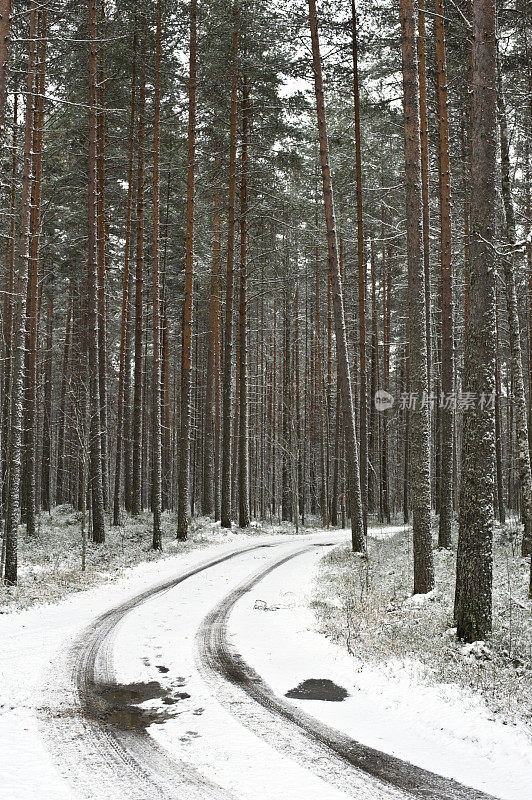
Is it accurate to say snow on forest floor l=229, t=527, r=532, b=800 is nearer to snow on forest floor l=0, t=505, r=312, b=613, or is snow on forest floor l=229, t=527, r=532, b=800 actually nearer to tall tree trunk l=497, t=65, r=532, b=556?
tall tree trunk l=497, t=65, r=532, b=556

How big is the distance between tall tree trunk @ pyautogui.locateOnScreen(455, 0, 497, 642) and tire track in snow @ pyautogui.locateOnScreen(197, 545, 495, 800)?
3091 millimetres

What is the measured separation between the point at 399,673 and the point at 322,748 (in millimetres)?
2145

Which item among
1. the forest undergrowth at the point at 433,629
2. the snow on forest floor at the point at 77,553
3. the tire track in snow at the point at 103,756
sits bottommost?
the snow on forest floor at the point at 77,553

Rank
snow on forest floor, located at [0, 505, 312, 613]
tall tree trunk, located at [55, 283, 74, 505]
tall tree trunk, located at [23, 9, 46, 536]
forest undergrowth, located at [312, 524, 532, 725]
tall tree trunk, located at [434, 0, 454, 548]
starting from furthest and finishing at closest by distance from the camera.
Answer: tall tree trunk, located at [55, 283, 74, 505], tall tree trunk, located at [23, 9, 46, 536], tall tree trunk, located at [434, 0, 454, 548], snow on forest floor, located at [0, 505, 312, 613], forest undergrowth, located at [312, 524, 532, 725]

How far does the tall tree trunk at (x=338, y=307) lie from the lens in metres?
16.0

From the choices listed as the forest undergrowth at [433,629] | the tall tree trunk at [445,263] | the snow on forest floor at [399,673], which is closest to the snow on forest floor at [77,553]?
the snow on forest floor at [399,673]

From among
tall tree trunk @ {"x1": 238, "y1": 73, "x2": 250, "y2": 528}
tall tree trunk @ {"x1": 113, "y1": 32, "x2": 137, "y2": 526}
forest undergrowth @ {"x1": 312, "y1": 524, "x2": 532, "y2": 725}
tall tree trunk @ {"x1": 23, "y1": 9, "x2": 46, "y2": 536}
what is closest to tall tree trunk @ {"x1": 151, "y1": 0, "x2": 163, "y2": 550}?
tall tree trunk @ {"x1": 113, "y1": 32, "x2": 137, "y2": 526}

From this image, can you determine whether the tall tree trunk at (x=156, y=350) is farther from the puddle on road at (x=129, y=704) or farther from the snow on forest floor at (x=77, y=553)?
the puddle on road at (x=129, y=704)

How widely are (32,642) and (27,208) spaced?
362 inches

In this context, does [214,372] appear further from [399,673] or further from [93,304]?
[399,673]

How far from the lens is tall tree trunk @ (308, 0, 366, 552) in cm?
1603

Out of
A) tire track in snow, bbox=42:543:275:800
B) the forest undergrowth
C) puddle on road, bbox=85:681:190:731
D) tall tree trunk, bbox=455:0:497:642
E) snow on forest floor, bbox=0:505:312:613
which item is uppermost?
tall tree trunk, bbox=455:0:497:642

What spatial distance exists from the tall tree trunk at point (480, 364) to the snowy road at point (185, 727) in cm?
231

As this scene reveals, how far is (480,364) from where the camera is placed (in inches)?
301
